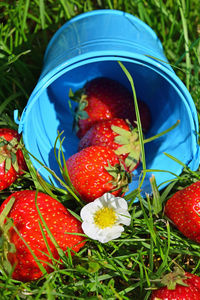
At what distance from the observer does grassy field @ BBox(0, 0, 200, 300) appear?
0.94m

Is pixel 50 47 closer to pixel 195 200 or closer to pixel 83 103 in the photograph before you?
pixel 83 103

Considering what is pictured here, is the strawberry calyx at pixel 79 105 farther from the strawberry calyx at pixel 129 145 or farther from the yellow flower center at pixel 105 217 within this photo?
the yellow flower center at pixel 105 217

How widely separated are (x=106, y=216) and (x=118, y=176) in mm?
115

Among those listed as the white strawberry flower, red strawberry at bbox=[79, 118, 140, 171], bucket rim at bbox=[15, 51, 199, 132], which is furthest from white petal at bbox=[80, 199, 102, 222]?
bucket rim at bbox=[15, 51, 199, 132]

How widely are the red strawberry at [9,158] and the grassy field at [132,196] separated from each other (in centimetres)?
4

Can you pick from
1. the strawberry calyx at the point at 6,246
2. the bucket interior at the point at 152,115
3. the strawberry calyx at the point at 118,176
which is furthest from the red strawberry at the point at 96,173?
the strawberry calyx at the point at 6,246

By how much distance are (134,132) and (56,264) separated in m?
0.45

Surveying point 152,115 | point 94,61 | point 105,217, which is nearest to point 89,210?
point 105,217

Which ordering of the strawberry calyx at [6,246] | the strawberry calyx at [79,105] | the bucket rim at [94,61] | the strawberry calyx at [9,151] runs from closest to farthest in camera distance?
the strawberry calyx at [6,246], the bucket rim at [94,61], the strawberry calyx at [9,151], the strawberry calyx at [79,105]

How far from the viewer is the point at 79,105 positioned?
1315 mm

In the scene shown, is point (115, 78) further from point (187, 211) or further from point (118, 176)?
point (187, 211)

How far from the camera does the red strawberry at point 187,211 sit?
1020 mm

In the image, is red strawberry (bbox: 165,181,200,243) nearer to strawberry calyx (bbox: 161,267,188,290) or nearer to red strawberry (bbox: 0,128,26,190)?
strawberry calyx (bbox: 161,267,188,290)

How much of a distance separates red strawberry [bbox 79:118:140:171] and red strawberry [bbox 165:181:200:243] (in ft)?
0.56
